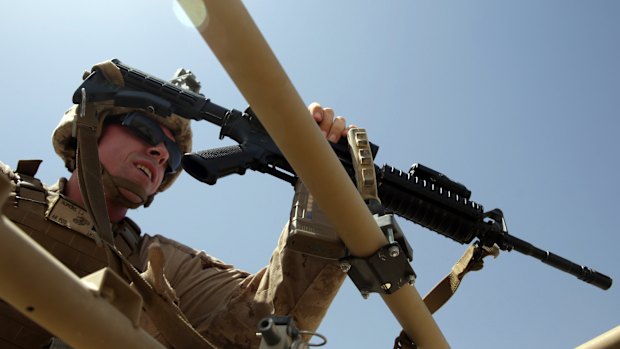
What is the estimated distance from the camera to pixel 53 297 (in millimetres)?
1302

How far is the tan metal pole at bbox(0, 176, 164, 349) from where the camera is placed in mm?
1250

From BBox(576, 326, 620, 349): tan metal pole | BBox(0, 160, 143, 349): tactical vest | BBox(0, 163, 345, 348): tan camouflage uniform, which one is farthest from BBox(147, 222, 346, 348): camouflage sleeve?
BBox(576, 326, 620, 349): tan metal pole

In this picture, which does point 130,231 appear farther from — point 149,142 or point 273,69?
point 273,69

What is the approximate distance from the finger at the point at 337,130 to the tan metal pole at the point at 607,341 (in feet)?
5.14

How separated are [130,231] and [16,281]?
106 inches

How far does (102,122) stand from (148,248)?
4.64 feet

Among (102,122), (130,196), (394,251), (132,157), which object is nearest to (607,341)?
(394,251)

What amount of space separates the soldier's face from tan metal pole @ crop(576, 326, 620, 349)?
2839 mm

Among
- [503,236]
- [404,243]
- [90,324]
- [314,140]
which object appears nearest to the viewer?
[90,324]

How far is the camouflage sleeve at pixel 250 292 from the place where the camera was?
10.6 ft

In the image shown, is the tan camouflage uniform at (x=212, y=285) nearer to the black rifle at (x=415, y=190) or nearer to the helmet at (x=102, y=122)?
the black rifle at (x=415, y=190)

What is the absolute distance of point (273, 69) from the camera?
1.78 m

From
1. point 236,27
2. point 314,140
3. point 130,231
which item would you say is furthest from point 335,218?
point 130,231

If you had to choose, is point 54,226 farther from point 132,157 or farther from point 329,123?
point 329,123
